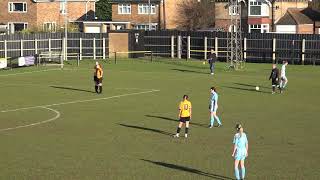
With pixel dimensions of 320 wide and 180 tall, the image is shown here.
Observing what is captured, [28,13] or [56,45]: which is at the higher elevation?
[28,13]

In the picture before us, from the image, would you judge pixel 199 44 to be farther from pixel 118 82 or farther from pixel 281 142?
pixel 281 142

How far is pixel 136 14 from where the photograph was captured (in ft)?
333

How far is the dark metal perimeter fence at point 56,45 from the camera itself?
6569cm

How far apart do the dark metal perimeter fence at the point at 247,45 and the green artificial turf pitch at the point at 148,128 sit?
1397cm

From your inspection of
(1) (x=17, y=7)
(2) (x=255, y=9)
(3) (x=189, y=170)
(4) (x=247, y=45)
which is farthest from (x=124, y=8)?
(3) (x=189, y=170)

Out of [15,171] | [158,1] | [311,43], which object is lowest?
[15,171]

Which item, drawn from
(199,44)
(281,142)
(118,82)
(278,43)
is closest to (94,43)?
(199,44)

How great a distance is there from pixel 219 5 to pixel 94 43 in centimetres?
3149

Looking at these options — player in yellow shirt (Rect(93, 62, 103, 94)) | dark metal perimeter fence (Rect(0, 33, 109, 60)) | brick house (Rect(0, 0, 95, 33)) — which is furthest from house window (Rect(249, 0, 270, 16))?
player in yellow shirt (Rect(93, 62, 103, 94))

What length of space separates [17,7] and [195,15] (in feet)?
83.3

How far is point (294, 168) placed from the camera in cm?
2123

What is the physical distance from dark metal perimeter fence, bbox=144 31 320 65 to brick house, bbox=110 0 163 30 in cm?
2510

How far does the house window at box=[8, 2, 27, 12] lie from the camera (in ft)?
326

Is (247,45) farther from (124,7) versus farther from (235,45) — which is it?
(124,7)
